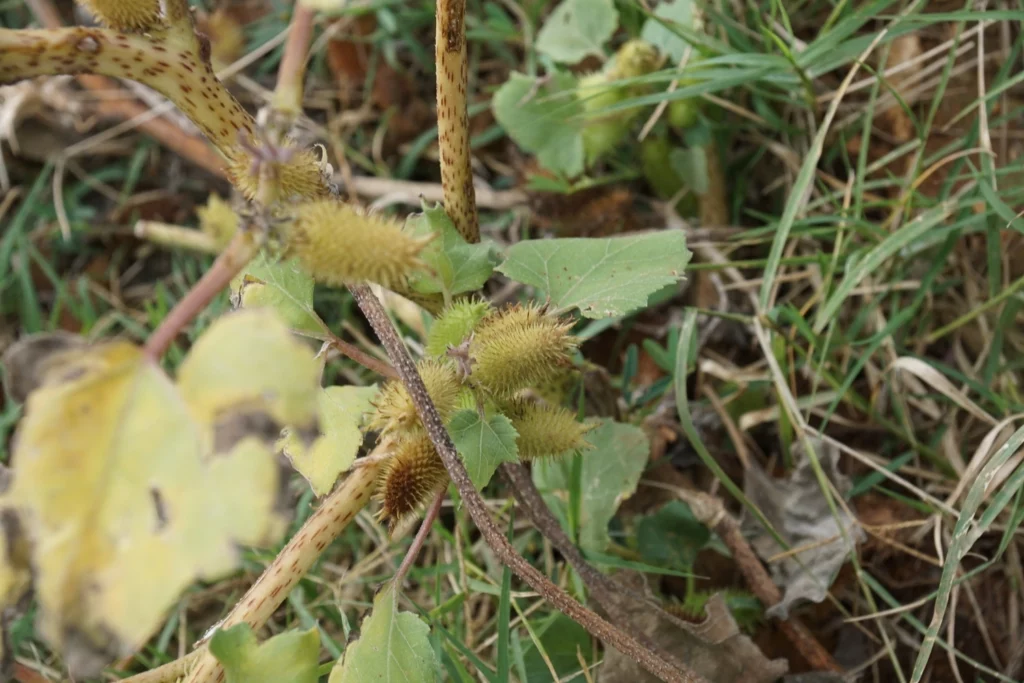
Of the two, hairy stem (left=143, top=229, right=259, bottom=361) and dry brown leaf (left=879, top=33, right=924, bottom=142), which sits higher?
hairy stem (left=143, top=229, right=259, bottom=361)

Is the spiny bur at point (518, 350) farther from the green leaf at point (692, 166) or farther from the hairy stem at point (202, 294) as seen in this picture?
the green leaf at point (692, 166)

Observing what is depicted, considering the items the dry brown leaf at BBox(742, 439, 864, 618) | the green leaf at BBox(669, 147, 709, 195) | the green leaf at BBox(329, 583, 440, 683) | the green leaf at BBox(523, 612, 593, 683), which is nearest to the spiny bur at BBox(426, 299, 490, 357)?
the green leaf at BBox(329, 583, 440, 683)

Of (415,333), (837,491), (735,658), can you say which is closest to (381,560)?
(415,333)

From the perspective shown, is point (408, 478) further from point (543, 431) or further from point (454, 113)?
point (454, 113)

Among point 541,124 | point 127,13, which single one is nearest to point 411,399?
point 127,13

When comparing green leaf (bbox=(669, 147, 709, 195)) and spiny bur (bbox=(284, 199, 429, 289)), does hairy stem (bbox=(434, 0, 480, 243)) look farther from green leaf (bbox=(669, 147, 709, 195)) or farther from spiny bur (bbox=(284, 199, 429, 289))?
green leaf (bbox=(669, 147, 709, 195))

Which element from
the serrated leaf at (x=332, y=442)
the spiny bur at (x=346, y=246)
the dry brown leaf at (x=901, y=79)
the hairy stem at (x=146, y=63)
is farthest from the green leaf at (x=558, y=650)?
the dry brown leaf at (x=901, y=79)
